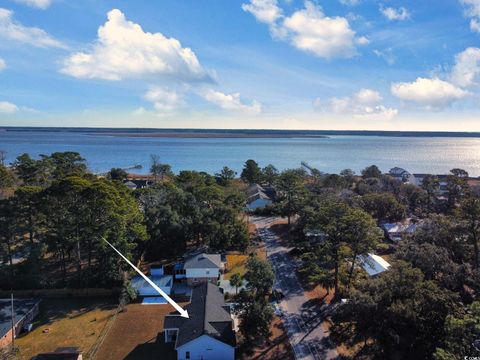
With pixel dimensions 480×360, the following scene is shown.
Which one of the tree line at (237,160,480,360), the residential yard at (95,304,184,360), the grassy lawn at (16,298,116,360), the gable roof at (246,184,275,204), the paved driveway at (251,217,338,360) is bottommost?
the grassy lawn at (16,298,116,360)

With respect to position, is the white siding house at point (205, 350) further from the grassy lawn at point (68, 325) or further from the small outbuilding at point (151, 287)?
the small outbuilding at point (151, 287)

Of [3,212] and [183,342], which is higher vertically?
[3,212]

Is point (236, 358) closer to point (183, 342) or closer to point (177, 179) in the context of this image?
point (183, 342)

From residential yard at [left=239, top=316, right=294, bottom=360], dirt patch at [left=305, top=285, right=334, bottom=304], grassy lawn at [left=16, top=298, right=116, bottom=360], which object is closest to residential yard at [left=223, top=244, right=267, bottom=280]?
dirt patch at [left=305, top=285, right=334, bottom=304]

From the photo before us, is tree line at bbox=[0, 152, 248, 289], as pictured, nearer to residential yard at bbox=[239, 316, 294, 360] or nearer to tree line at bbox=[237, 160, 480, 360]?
tree line at bbox=[237, 160, 480, 360]

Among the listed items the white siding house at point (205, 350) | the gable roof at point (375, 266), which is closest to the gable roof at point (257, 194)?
the gable roof at point (375, 266)

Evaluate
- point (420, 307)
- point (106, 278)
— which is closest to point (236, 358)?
point (420, 307)

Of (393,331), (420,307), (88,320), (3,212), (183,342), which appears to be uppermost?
(3,212)
